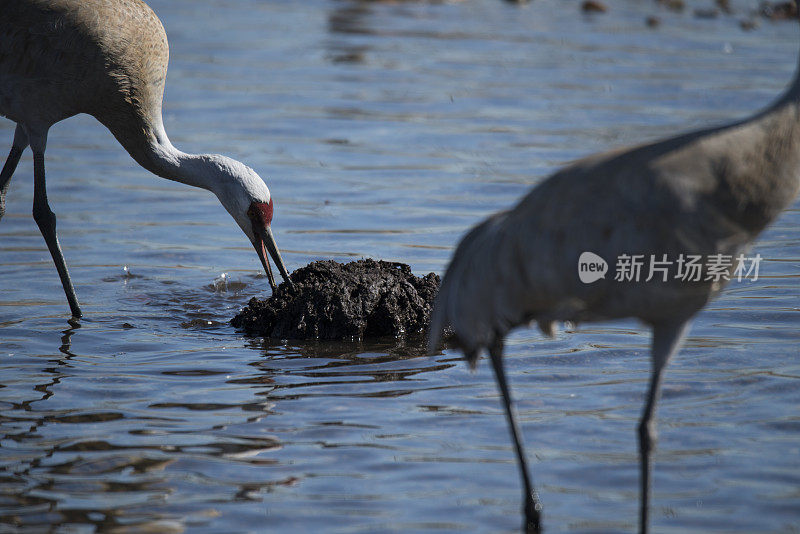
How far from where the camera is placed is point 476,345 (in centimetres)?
416

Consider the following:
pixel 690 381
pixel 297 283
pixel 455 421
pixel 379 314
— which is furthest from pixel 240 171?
pixel 690 381

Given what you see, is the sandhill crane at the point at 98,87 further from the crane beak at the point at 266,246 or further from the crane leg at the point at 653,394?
the crane leg at the point at 653,394

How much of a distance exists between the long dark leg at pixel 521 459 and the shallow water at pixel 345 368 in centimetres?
7

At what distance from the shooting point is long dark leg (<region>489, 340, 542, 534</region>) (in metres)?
4.16

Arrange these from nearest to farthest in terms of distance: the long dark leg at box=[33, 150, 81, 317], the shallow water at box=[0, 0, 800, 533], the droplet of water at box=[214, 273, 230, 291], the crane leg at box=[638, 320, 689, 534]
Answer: the crane leg at box=[638, 320, 689, 534], the shallow water at box=[0, 0, 800, 533], the long dark leg at box=[33, 150, 81, 317], the droplet of water at box=[214, 273, 230, 291]

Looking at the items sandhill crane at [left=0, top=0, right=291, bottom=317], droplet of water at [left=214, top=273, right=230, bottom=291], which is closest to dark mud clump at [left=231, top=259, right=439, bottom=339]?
sandhill crane at [left=0, top=0, right=291, bottom=317]

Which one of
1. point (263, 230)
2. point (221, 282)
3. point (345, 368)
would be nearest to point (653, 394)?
point (345, 368)

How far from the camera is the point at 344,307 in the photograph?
20.5 feet

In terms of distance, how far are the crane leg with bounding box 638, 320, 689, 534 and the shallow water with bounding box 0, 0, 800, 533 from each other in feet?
0.84

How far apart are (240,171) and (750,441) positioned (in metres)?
3.52

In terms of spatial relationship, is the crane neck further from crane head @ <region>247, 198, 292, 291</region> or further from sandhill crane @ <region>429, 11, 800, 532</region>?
sandhill crane @ <region>429, 11, 800, 532</region>

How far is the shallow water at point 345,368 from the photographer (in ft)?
14.5

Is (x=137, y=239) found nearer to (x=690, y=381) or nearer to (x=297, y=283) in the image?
(x=297, y=283)

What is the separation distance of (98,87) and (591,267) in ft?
14.1
